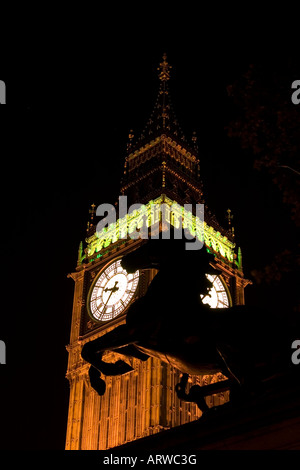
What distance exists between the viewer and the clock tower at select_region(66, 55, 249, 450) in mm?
41094

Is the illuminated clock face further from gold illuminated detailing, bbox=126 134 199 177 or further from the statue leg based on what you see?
the statue leg

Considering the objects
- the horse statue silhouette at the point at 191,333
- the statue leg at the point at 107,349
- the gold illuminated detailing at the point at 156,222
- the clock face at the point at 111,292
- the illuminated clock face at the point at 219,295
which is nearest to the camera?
the horse statue silhouette at the point at 191,333

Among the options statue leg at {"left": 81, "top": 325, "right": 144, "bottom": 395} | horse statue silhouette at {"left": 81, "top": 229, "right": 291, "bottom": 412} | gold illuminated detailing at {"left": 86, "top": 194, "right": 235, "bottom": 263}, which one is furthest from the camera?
gold illuminated detailing at {"left": 86, "top": 194, "right": 235, "bottom": 263}

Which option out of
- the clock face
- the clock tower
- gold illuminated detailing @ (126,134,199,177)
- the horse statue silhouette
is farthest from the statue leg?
gold illuminated detailing @ (126,134,199,177)

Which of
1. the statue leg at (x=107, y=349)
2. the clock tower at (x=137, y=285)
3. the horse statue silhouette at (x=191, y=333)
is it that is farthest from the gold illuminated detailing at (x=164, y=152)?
the statue leg at (x=107, y=349)

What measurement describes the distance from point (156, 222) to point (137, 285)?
197 inches

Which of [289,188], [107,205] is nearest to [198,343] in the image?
[289,188]

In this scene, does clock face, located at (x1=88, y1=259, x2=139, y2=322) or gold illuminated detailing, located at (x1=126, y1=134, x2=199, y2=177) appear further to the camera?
gold illuminated detailing, located at (x1=126, y1=134, x2=199, y2=177)

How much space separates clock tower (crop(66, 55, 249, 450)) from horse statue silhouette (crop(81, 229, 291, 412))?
2992cm

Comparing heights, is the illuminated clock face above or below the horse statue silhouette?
above

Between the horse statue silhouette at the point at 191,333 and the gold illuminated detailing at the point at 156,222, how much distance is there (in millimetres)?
37028

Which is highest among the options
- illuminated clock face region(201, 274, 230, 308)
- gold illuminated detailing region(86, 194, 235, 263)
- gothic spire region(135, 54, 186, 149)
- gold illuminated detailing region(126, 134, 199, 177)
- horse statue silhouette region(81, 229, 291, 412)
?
gothic spire region(135, 54, 186, 149)

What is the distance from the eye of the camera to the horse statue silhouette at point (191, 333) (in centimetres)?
814

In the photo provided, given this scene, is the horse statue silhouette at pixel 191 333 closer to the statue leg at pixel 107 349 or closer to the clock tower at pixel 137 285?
the statue leg at pixel 107 349
